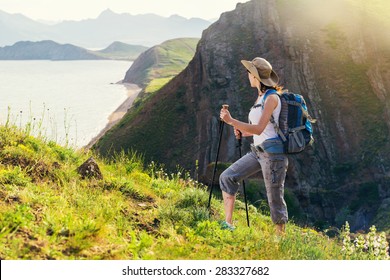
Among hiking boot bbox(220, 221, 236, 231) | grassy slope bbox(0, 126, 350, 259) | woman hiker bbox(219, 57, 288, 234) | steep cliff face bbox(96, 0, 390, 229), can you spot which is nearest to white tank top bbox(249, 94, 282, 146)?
woman hiker bbox(219, 57, 288, 234)

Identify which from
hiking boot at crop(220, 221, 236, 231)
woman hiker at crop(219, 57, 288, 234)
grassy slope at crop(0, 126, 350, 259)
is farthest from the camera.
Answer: hiking boot at crop(220, 221, 236, 231)

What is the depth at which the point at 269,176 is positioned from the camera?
6328 millimetres

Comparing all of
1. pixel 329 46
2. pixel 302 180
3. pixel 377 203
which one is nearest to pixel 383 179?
pixel 377 203

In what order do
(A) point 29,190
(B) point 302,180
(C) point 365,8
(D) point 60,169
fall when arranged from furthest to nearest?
1. (C) point 365,8
2. (B) point 302,180
3. (D) point 60,169
4. (A) point 29,190

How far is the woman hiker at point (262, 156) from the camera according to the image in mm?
6137

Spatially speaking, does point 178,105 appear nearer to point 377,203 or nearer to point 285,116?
point 377,203

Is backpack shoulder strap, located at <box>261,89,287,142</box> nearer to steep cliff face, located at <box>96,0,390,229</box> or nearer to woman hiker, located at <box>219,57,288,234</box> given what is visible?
woman hiker, located at <box>219,57,288,234</box>

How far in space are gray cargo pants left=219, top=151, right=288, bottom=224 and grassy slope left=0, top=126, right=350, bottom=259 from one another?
43cm

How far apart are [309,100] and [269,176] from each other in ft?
181

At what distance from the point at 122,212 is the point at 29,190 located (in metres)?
1.43

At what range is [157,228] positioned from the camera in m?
6.15

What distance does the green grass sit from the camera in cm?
489

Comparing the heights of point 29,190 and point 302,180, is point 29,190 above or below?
above

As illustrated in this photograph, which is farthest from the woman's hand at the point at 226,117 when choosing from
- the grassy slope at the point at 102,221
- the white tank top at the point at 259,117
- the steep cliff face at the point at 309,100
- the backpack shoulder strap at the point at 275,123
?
the steep cliff face at the point at 309,100
